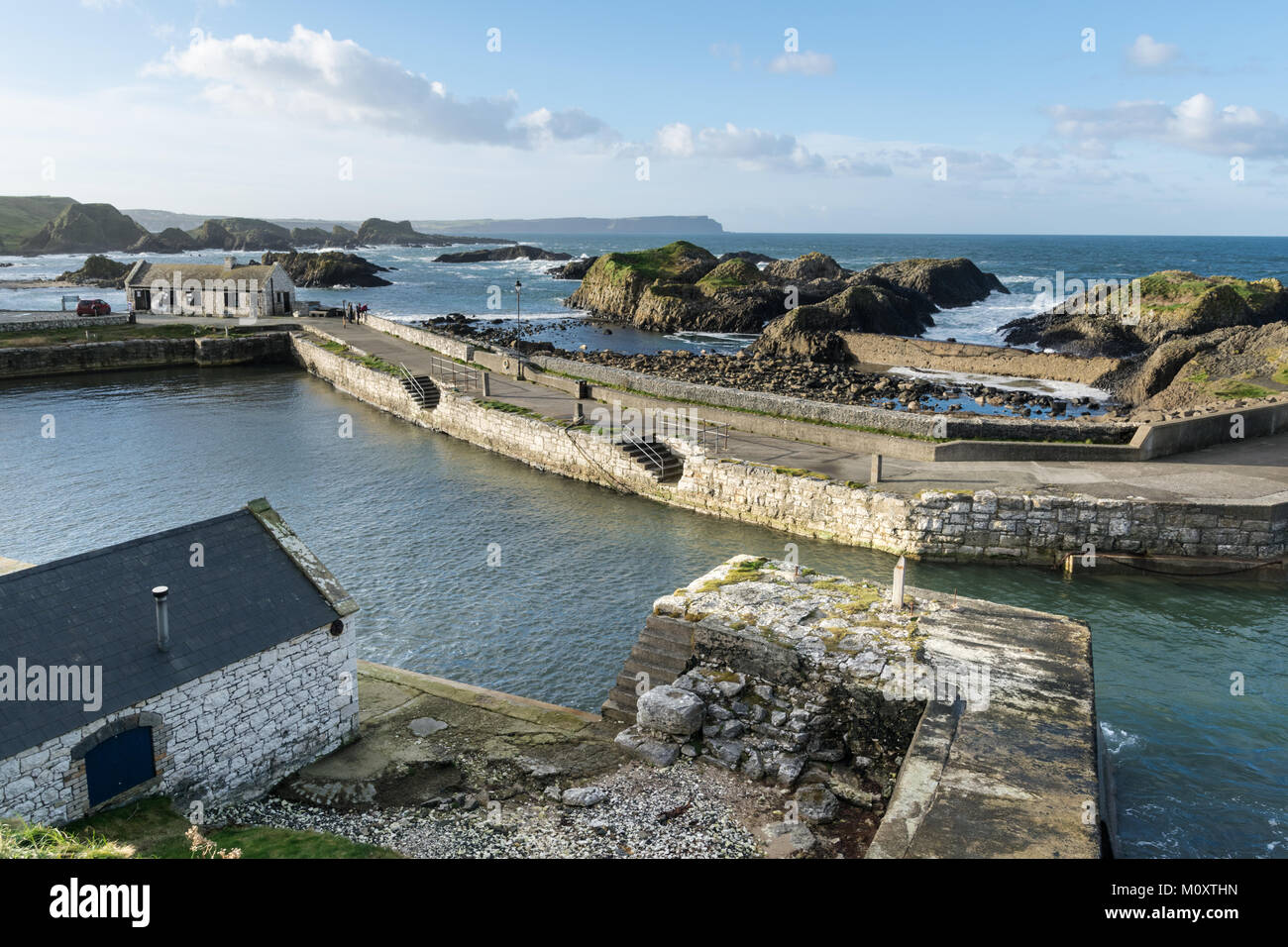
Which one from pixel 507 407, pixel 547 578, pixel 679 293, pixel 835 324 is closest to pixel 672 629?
pixel 547 578

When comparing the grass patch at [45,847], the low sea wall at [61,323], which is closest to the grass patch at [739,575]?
the grass patch at [45,847]

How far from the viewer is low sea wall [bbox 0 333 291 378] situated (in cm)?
4897

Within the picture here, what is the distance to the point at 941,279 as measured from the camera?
8850 cm

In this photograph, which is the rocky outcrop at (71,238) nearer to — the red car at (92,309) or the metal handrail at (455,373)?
the red car at (92,309)

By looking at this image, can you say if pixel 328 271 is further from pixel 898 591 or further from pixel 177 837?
pixel 177 837

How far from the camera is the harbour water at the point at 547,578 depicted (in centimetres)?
1341

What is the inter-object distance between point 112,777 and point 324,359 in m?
41.7

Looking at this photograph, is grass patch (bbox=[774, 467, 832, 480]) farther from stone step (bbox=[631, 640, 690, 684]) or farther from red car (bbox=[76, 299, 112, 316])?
red car (bbox=[76, 299, 112, 316])

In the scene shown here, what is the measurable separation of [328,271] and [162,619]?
117m

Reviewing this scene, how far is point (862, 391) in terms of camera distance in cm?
3966

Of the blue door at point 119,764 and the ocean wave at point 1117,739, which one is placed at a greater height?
the blue door at point 119,764

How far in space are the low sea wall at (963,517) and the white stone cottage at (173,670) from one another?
14118mm

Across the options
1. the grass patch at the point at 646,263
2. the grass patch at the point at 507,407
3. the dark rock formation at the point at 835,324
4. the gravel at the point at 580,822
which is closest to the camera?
the gravel at the point at 580,822

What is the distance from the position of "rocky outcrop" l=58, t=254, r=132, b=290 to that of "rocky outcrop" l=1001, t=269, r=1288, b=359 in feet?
362
